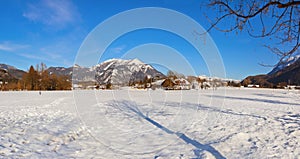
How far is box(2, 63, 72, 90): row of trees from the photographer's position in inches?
2298

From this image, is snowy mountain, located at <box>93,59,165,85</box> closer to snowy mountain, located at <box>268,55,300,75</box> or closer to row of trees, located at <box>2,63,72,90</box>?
snowy mountain, located at <box>268,55,300,75</box>

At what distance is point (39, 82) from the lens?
59062mm

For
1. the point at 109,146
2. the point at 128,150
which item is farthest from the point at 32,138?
the point at 128,150

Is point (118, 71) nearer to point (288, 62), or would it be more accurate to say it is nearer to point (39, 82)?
point (288, 62)

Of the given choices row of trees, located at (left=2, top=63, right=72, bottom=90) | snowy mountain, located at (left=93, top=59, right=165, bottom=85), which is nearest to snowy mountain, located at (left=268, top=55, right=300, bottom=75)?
snowy mountain, located at (left=93, top=59, right=165, bottom=85)

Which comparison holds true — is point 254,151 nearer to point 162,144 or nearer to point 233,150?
point 233,150

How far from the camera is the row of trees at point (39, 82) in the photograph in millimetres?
58375

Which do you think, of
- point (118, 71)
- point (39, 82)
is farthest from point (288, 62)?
point (39, 82)

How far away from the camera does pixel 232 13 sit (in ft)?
11.5

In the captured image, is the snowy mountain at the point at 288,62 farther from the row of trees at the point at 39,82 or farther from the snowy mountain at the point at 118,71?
the row of trees at the point at 39,82

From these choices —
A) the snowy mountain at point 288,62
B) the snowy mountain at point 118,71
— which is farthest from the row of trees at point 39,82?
the snowy mountain at point 288,62

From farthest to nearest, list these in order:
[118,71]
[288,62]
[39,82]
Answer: [39,82] → [118,71] → [288,62]

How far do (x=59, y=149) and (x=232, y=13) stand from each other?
476cm

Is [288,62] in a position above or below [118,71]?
below
